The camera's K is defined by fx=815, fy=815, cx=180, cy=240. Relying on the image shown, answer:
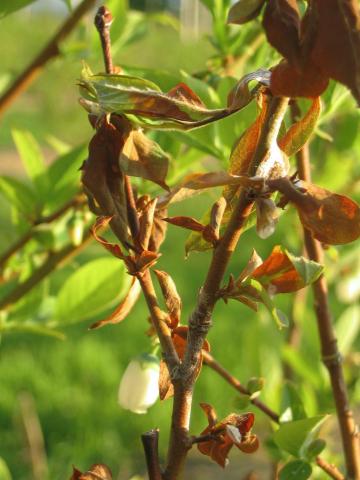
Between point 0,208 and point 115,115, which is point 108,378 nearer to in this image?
point 115,115

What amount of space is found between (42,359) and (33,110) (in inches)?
294

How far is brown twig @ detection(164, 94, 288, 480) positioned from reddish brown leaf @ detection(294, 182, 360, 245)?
0.03 meters

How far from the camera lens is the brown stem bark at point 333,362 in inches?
25.8

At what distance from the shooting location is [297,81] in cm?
35

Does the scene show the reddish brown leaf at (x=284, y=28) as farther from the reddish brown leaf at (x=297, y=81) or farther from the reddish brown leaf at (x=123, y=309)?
the reddish brown leaf at (x=123, y=309)

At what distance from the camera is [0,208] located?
20.2 ft

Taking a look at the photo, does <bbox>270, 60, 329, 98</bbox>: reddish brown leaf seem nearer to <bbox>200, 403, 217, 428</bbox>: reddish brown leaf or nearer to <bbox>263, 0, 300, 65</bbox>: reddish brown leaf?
<bbox>263, 0, 300, 65</bbox>: reddish brown leaf

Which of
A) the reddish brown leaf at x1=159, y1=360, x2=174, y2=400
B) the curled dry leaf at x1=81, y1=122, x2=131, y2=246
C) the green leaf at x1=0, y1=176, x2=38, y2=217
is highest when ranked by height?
the green leaf at x1=0, y1=176, x2=38, y2=217

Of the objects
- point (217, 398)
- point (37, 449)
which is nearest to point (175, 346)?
point (37, 449)

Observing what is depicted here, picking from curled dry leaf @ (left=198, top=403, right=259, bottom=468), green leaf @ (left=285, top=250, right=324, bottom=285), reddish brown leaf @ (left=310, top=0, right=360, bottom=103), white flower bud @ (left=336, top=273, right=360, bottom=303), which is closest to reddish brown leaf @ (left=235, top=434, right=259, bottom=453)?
curled dry leaf @ (left=198, top=403, right=259, bottom=468)

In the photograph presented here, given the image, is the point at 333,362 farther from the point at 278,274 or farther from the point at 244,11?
the point at 244,11

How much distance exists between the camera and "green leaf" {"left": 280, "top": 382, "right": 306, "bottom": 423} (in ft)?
2.24

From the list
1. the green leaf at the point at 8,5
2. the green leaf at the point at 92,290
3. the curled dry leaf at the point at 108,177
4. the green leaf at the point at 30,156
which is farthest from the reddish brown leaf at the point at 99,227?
the green leaf at the point at 30,156

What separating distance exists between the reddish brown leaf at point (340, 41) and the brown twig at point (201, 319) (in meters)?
0.06
